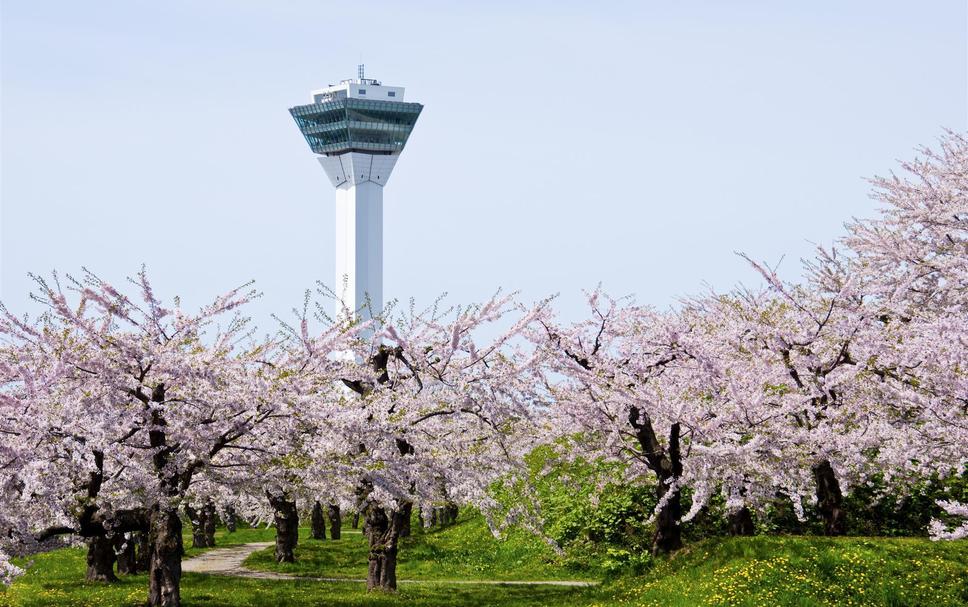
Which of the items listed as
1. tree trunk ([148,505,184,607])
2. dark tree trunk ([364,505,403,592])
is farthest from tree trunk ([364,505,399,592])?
tree trunk ([148,505,184,607])

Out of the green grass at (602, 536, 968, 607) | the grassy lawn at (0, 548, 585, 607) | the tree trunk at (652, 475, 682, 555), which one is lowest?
the grassy lawn at (0, 548, 585, 607)

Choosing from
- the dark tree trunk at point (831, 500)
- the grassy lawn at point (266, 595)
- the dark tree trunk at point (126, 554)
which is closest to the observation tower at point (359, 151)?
the dark tree trunk at point (126, 554)

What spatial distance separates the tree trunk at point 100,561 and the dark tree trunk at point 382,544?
9.83 meters

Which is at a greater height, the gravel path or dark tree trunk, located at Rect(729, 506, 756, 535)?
dark tree trunk, located at Rect(729, 506, 756, 535)

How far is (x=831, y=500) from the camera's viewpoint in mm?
25250

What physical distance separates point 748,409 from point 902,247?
804 cm

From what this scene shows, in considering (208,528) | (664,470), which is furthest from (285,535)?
(664,470)

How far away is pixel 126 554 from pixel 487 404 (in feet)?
60.0

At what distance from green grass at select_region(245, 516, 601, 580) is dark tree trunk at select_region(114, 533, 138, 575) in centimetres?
551

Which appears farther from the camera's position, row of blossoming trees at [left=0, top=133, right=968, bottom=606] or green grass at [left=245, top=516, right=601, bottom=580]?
green grass at [left=245, top=516, right=601, bottom=580]

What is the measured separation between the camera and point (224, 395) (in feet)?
66.9

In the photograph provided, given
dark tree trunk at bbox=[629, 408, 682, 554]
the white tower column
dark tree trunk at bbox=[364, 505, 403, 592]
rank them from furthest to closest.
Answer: the white tower column → dark tree trunk at bbox=[364, 505, 403, 592] → dark tree trunk at bbox=[629, 408, 682, 554]

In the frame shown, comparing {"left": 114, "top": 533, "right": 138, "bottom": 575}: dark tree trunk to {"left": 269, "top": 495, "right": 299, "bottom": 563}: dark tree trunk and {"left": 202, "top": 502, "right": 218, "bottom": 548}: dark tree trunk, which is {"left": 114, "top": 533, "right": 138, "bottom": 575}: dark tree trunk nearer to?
{"left": 269, "top": 495, "right": 299, "bottom": 563}: dark tree trunk

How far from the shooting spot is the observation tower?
132375 mm
